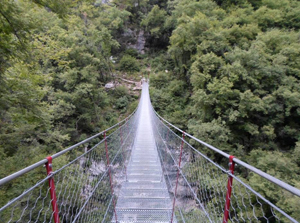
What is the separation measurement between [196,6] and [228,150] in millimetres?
10903

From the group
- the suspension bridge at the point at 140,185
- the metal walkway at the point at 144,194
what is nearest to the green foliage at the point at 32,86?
the suspension bridge at the point at 140,185

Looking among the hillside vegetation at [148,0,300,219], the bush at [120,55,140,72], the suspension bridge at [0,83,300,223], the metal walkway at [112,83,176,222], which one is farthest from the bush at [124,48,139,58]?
the metal walkway at [112,83,176,222]

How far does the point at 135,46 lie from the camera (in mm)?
20344

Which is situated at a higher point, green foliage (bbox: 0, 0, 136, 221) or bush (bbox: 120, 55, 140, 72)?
bush (bbox: 120, 55, 140, 72)

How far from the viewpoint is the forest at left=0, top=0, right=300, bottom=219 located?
2818 millimetres

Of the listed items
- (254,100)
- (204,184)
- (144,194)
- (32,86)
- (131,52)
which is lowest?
(144,194)

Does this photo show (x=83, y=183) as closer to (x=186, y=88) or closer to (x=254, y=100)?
(x=254, y=100)

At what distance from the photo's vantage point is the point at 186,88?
1213 centimetres

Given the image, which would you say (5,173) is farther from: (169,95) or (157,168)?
(169,95)

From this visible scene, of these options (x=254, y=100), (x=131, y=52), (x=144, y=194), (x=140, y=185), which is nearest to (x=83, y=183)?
(x=144, y=194)

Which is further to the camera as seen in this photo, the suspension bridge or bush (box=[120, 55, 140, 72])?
bush (box=[120, 55, 140, 72])

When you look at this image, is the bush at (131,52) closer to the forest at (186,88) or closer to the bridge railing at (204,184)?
the forest at (186,88)

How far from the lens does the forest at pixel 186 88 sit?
2818 mm

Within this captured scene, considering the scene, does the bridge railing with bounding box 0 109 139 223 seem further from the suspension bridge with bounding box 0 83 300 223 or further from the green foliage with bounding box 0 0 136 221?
the green foliage with bounding box 0 0 136 221
